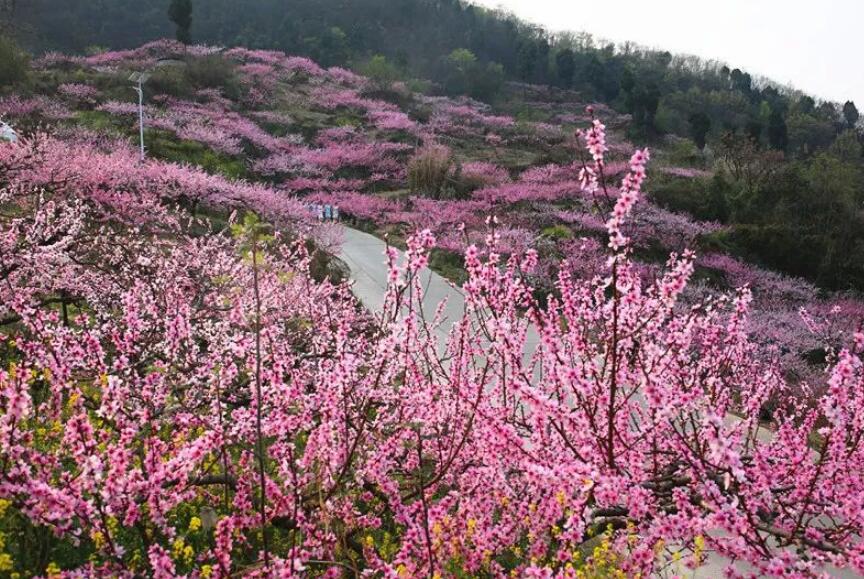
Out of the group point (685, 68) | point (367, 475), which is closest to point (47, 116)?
point (367, 475)

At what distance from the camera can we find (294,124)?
30625mm

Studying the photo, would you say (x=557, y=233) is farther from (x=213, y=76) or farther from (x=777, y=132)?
(x=777, y=132)

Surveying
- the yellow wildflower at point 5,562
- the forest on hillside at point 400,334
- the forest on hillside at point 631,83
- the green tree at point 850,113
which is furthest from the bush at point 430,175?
the green tree at point 850,113

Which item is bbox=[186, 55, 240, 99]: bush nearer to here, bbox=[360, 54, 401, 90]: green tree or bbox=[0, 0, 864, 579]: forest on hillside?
bbox=[0, 0, 864, 579]: forest on hillside

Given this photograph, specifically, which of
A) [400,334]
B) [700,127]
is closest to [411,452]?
[400,334]

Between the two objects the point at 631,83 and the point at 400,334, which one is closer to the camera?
the point at 400,334

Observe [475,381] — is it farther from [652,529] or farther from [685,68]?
[685,68]

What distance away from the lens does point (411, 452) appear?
15.6 feet

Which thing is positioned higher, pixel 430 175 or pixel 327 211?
pixel 430 175

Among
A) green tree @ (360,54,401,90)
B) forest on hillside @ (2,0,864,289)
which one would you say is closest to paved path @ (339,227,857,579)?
forest on hillside @ (2,0,864,289)

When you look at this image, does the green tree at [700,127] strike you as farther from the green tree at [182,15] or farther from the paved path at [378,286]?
the green tree at [182,15]

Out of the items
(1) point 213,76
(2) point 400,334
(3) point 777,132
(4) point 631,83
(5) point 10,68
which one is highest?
(4) point 631,83

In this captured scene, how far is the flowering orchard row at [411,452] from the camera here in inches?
95.2

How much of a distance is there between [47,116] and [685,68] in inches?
2978
